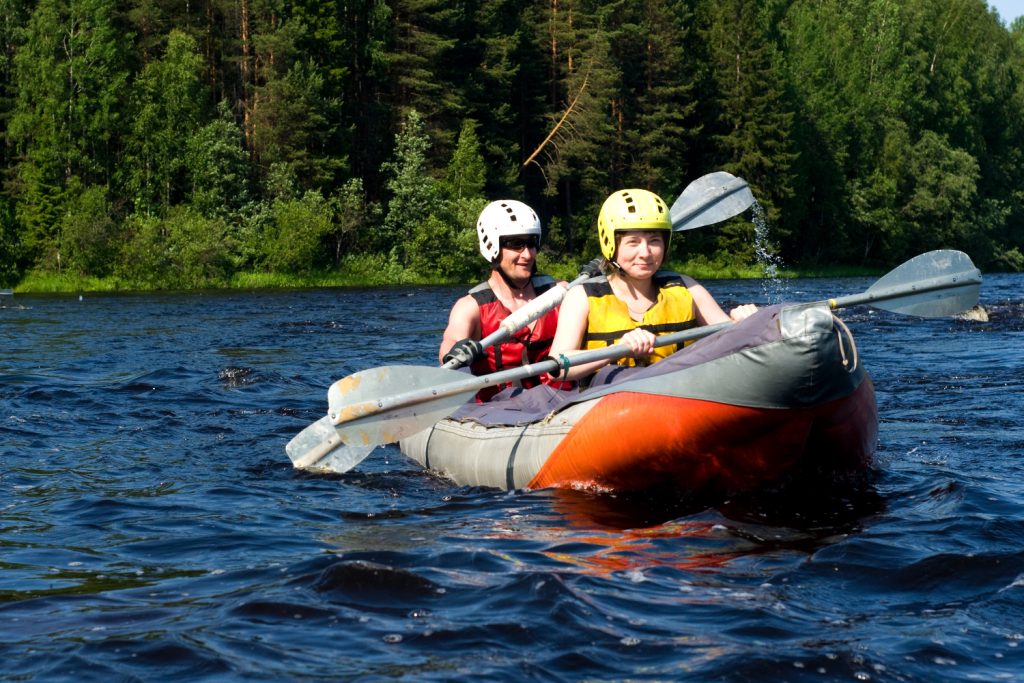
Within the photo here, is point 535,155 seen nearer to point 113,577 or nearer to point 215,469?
point 215,469

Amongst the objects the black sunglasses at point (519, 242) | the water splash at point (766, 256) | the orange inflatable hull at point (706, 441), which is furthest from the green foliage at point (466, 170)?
the orange inflatable hull at point (706, 441)

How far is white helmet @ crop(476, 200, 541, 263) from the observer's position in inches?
281

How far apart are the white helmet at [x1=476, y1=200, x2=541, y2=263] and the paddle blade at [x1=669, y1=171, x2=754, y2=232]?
4.98 feet

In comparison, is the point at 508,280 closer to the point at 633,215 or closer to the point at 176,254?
the point at 633,215

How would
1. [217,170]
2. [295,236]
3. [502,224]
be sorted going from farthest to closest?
[217,170] < [295,236] < [502,224]

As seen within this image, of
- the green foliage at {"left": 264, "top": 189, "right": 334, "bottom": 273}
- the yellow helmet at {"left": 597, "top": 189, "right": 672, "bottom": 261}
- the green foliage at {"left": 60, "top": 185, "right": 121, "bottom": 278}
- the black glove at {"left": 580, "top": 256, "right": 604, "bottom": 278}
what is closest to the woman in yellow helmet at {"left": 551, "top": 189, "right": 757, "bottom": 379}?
the yellow helmet at {"left": 597, "top": 189, "right": 672, "bottom": 261}

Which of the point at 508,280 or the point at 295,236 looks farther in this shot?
the point at 295,236

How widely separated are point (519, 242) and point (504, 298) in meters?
0.36

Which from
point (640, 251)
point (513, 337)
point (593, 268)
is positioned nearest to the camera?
point (640, 251)

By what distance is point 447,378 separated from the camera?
6.20 metres

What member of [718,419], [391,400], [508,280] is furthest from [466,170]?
[718,419]

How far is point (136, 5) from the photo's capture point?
1612 inches

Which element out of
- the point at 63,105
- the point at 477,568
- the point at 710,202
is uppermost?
the point at 63,105

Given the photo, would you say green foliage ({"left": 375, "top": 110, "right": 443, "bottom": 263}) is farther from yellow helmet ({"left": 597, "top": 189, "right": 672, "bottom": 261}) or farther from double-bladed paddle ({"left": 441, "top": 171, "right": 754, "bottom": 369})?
yellow helmet ({"left": 597, "top": 189, "right": 672, "bottom": 261})
